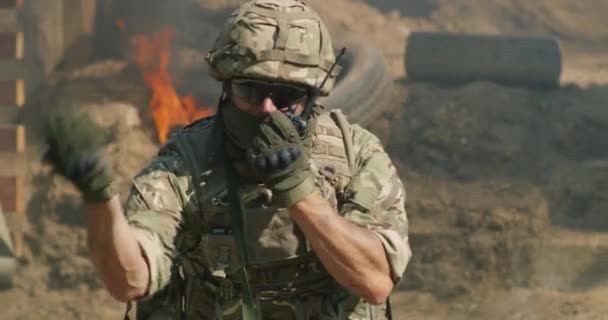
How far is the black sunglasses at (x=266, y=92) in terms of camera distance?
452cm

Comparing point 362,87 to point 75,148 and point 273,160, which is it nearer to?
point 273,160

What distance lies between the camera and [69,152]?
12.4ft

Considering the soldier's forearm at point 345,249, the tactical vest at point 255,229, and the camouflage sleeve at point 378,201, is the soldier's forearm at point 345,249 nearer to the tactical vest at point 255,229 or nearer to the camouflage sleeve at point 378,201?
the camouflage sleeve at point 378,201

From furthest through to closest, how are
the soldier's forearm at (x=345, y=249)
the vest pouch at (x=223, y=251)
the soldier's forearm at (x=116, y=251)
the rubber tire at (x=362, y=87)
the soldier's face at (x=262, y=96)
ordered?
the rubber tire at (x=362, y=87), the vest pouch at (x=223, y=251), the soldier's face at (x=262, y=96), the soldier's forearm at (x=345, y=249), the soldier's forearm at (x=116, y=251)

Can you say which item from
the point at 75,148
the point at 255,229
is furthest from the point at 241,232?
the point at 75,148

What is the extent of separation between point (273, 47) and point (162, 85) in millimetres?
10295

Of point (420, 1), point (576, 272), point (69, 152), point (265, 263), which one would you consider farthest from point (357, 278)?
point (420, 1)

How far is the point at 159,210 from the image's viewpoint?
453 centimetres

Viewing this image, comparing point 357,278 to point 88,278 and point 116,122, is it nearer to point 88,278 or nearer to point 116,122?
point 88,278

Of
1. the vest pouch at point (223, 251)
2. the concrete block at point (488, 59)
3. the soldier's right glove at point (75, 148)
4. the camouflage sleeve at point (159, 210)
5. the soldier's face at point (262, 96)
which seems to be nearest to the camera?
the soldier's right glove at point (75, 148)

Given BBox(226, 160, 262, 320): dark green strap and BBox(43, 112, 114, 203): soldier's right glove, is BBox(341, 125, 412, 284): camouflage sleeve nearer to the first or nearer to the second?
BBox(226, 160, 262, 320): dark green strap

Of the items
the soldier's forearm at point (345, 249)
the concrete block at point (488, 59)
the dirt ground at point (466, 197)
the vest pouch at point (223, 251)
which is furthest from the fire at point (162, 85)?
the soldier's forearm at point (345, 249)

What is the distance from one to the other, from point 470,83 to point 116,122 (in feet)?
13.8

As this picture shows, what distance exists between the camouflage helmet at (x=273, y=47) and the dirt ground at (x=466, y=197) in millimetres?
6207
